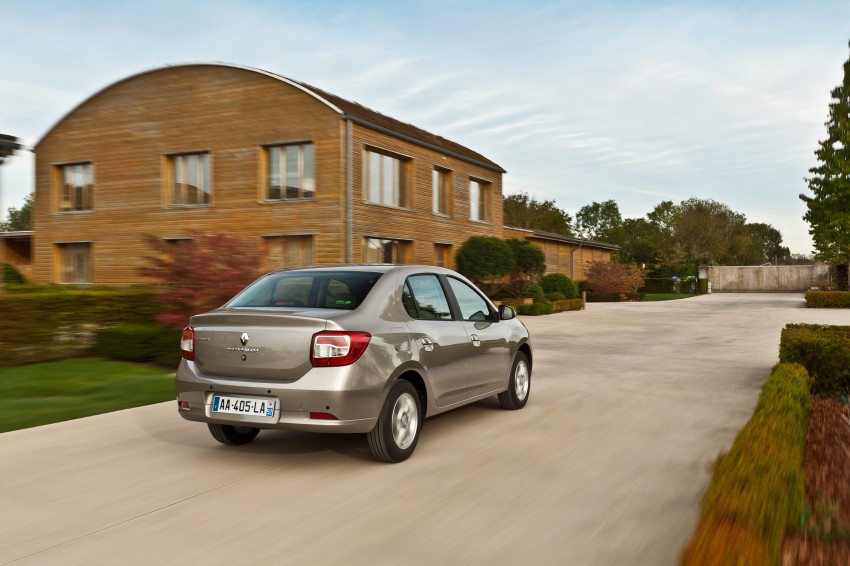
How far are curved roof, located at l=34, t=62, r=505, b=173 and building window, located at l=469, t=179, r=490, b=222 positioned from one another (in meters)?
0.95

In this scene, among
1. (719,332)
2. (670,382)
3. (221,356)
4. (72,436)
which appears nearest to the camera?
(221,356)

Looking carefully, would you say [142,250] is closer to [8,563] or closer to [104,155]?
[104,155]

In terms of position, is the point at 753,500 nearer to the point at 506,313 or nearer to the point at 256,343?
the point at 256,343

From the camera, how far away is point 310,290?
5.88 m

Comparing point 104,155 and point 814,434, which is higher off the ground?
point 104,155

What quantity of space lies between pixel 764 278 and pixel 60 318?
60.0m

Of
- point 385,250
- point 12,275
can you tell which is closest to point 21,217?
point 12,275

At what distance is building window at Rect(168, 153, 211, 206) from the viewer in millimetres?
24328

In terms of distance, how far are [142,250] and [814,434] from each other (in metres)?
23.2

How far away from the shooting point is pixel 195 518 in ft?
13.6

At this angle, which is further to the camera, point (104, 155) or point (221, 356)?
point (104, 155)

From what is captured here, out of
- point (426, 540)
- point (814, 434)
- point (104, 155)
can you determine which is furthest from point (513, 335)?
point (104, 155)

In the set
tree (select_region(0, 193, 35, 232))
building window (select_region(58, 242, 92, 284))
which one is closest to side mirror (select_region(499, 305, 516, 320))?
building window (select_region(58, 242, 92, 284))

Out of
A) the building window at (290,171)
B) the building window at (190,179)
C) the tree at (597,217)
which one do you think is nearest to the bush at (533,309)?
the building window at (290,171)
